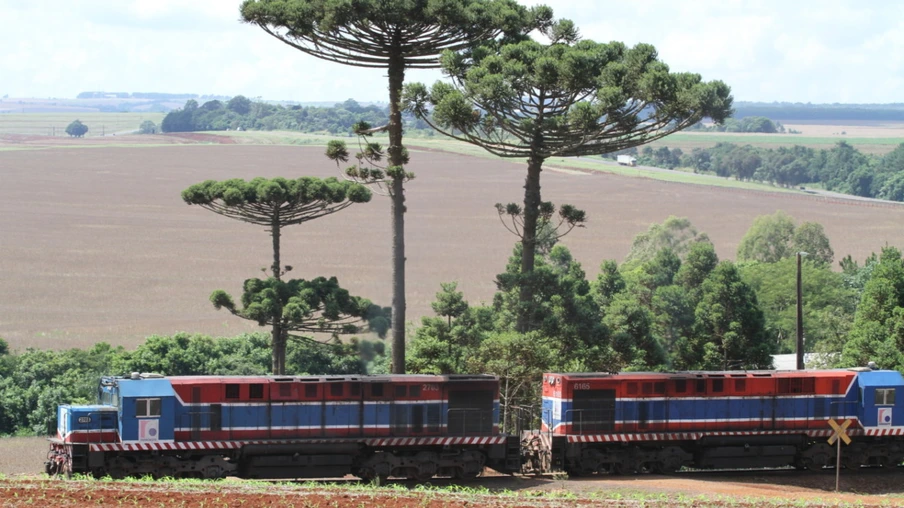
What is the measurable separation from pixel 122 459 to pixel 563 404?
11718 mm

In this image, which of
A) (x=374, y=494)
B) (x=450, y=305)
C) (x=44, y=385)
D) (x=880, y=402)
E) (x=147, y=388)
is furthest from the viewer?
(x=44, y=385)

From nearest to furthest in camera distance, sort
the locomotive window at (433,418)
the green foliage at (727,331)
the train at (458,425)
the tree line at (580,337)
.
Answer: the train at (458,425) < the locomotive window at (433,418) < the tree line at (580,337) < the green foliage at (727,331)

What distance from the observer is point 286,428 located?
29.0 metres

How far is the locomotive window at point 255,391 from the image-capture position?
28.7 m

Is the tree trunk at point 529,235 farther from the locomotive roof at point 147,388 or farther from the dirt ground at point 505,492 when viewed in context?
the locomotive roof at point 147,388

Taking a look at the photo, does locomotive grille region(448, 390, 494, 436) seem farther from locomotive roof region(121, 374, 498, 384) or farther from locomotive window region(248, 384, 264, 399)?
locomotive window region(248, 384, 264, 399)

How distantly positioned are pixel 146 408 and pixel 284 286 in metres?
22.7

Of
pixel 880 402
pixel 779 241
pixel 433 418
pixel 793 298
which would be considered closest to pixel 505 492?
pixel 433 418

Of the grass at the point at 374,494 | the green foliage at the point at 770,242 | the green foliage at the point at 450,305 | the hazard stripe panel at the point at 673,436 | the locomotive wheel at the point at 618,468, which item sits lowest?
the locomotive wheel at the point at 618,468

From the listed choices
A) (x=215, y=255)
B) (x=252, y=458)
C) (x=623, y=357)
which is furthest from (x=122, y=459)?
(x=215, y=255)

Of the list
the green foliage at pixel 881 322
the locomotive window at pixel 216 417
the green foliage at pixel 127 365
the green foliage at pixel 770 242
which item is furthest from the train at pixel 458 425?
the green foliage at pixel 770 242

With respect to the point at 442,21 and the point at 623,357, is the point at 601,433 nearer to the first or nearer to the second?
the point at 623,357

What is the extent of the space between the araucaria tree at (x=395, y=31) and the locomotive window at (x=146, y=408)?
11.8 m

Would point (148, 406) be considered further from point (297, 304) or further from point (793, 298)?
point (793, 298)
